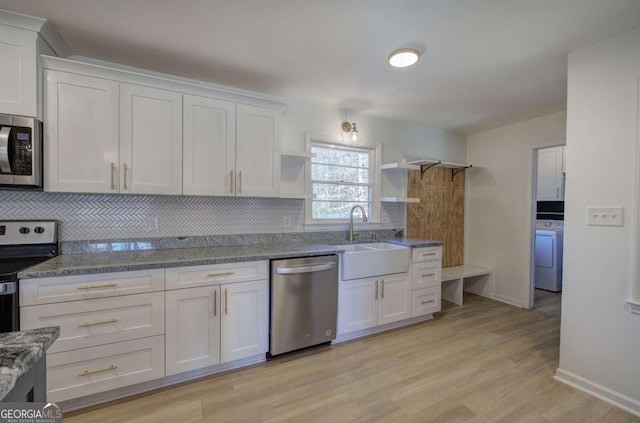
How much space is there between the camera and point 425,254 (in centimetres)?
316

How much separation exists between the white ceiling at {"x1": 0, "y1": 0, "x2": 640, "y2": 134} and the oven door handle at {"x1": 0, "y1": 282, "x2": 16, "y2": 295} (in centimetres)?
156

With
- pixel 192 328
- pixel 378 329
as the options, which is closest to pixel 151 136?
pixel 192 328

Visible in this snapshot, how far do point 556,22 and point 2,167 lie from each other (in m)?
3.42

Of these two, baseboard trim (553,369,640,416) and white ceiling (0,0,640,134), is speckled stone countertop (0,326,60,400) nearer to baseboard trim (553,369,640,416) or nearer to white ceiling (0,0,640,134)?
white ceiling (0,0,640,134)

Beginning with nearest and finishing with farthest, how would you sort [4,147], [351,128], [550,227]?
1. [4,147]
2. [351,128]
3. [550,227]

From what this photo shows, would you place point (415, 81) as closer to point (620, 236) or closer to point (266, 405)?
point (620, 236)

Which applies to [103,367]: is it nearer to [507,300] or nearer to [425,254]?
[425,254]

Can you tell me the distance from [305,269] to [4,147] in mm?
2058

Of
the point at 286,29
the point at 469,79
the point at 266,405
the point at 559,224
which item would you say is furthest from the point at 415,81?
the point at 559,224

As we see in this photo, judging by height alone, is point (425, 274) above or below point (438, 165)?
below

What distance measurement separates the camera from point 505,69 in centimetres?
231

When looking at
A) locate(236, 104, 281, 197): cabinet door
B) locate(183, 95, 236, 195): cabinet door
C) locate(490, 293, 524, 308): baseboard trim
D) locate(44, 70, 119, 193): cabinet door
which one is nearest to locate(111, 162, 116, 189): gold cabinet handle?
locate(44, 70, 119, 193): cabinet door

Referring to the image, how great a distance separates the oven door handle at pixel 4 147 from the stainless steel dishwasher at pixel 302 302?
1.74 meters

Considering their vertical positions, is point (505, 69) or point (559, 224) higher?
Result: point (505, 69)
